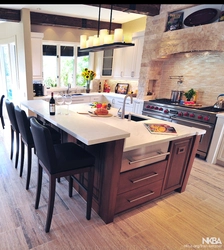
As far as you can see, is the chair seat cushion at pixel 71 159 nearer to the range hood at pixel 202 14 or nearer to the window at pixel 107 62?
the range hood at pixel 202 14

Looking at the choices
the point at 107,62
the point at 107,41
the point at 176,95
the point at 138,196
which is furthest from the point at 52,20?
the point at 138,196

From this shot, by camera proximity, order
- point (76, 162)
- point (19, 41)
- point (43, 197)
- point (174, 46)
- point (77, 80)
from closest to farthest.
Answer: point (76, 162), point (43, 197), point (174, 46), point (19, 41), point (77, 80)

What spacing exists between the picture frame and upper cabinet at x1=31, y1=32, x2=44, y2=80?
2211 mm

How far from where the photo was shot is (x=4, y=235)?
166cm

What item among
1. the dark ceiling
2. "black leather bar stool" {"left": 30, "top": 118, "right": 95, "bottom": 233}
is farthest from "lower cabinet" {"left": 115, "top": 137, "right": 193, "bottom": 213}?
the dark ceiling

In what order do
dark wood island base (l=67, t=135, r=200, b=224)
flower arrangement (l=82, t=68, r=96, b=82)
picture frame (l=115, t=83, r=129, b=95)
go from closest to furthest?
dark wood island base (l=67, t=135, r=200, b=224), flower arrangement (l=82, t=68, r=96, b=82), picture frame (l=115, t=83, r=129, b=95)

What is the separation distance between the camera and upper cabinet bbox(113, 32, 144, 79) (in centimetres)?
451

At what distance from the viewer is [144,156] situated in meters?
1.88

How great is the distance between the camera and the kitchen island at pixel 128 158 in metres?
1.60

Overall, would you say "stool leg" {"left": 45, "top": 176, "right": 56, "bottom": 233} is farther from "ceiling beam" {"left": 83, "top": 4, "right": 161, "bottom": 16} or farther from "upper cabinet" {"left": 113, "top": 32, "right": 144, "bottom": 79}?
"upper cabinet" {"left": 113, "top": 32, "right": 144, "bottom": 79}

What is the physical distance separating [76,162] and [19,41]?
385 centimetres

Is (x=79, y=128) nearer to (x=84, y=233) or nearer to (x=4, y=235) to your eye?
(x=84, y=233)

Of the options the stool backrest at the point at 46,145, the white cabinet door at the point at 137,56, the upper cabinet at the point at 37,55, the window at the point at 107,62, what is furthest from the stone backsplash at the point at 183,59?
the stool backrest at the point at 46,145

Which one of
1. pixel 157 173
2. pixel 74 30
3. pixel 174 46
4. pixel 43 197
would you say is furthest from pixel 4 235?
pixel 74 30
